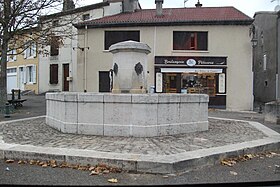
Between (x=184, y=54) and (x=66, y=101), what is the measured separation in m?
16.4

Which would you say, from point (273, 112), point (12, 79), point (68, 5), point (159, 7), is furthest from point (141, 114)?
point (12, 79)

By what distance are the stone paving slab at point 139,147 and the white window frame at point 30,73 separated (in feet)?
90.0

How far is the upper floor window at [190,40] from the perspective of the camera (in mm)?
24312

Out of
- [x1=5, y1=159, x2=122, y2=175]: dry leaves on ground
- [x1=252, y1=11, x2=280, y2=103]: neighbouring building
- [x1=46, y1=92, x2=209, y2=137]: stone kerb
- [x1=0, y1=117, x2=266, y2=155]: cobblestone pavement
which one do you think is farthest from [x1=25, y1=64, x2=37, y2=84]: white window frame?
[x1=5, y1=159, x2=122, y2=175]: dry leaves on ground

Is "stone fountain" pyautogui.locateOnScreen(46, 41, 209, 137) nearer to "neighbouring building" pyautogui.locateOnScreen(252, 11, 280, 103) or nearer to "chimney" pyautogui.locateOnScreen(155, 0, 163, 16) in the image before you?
"chimney" pyautogui.locateOnScreen(155, 0, 163, 16)

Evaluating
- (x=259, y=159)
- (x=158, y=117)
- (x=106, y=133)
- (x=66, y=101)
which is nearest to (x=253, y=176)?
(x=259, y=159)

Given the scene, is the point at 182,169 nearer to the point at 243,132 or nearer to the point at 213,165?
the point at 213,165

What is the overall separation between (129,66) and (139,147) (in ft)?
16.1

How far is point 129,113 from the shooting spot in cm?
837

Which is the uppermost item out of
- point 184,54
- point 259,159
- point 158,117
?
point 184,54

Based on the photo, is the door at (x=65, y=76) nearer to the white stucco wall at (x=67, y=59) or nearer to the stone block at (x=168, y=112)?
the white stucco wall at (x=67, y=59)

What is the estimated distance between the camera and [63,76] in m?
32.1

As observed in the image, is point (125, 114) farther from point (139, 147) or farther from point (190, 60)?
point (190, 60)

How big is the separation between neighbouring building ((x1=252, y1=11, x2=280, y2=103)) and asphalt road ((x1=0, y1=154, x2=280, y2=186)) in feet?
80.4
